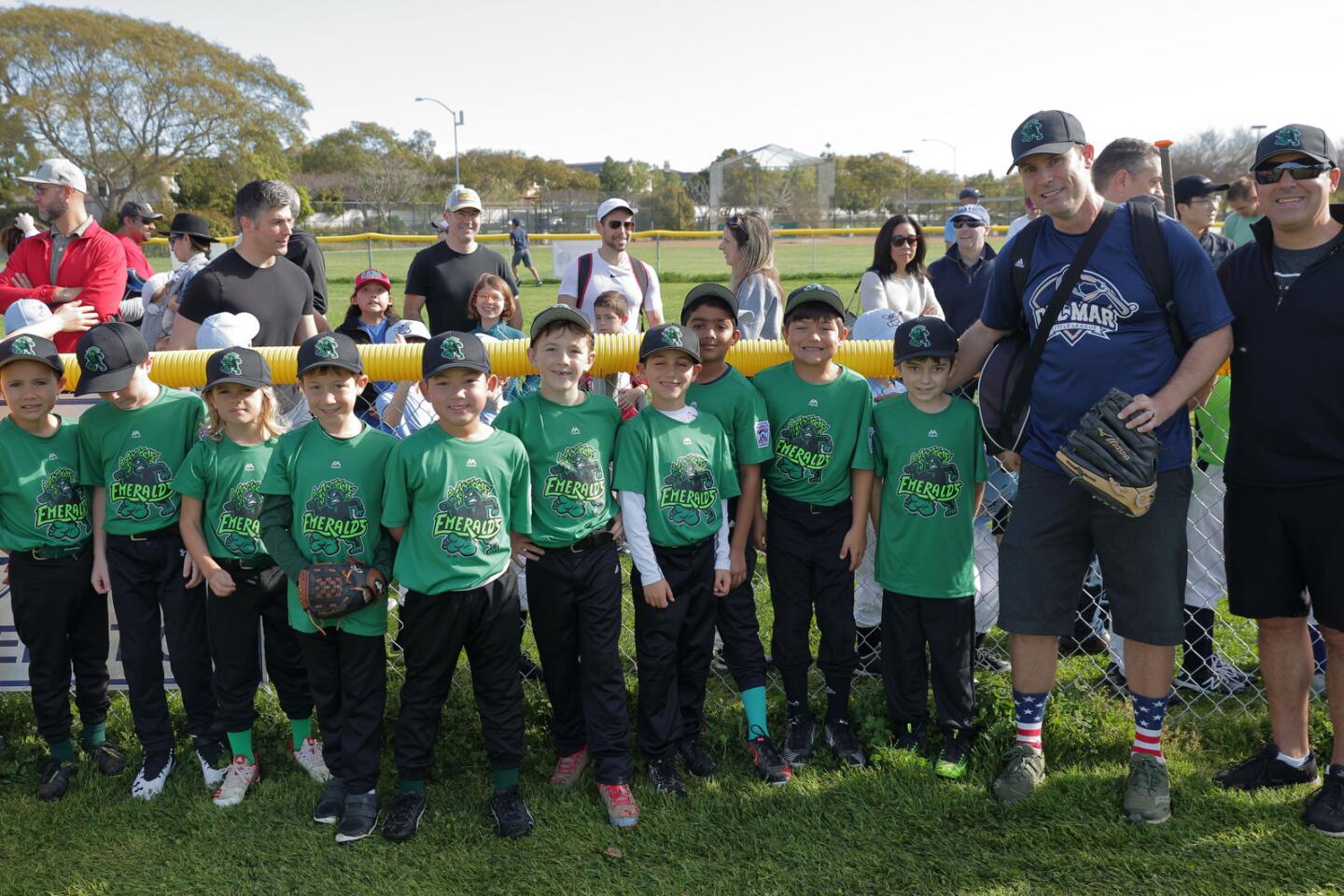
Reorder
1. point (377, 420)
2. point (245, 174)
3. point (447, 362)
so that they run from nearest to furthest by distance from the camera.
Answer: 1. point (447, 362)
2. point (377, 420)
3. point (245, 174)

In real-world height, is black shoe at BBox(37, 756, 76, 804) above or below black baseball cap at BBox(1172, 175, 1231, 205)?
A: below

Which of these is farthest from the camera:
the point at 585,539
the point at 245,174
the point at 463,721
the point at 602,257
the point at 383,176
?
the point at 383,176

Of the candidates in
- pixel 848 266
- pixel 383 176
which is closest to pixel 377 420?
pixel 848 266

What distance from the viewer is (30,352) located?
10.8 feet

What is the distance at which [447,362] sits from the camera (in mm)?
3096

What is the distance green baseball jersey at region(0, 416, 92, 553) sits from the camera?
3.38 meters

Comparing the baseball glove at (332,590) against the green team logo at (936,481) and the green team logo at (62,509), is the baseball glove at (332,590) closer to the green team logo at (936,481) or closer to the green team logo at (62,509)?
the green team logo at (62,509)

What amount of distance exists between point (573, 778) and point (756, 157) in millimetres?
68854

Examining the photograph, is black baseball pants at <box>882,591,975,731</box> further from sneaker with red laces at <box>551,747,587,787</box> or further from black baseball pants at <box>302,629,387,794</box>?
black baseball pants at <box>302,629,387,794</box>

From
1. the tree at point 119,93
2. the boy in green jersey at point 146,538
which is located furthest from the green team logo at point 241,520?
the tree at point 119,93

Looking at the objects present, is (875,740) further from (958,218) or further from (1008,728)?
(958,218)

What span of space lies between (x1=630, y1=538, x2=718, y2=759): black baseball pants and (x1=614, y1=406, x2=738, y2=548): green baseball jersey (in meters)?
0.09

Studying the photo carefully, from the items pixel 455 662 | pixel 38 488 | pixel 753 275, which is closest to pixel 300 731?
pixel 455 662

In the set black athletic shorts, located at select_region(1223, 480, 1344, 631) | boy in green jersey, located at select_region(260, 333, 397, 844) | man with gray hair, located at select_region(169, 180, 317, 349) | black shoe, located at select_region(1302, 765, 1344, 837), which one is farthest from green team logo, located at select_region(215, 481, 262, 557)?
black shoe, located at select_region(1302, 765, 1344, 837)
